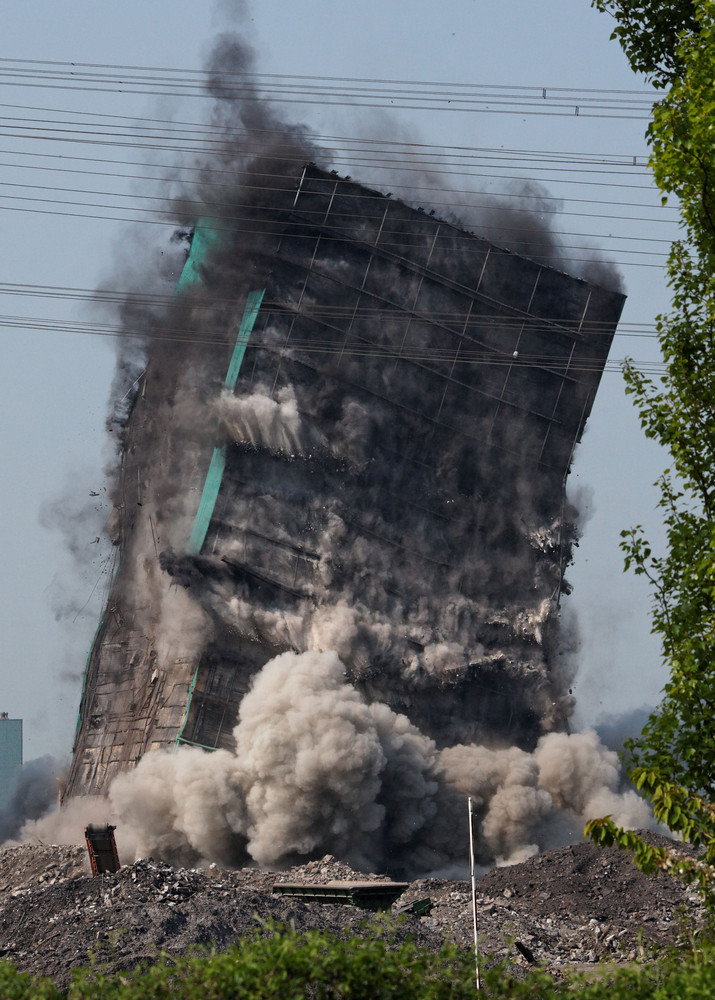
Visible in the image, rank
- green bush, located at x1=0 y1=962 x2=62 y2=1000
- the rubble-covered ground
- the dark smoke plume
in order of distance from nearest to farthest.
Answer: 1. green bush, located at x1=0 y1=962 x2=62 y2=1000
2. the rubble-covered ground
3. the dark smoke plume

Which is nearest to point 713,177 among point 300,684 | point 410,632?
point 300,684

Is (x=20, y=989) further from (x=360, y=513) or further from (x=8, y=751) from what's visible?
(x=8, y=751)

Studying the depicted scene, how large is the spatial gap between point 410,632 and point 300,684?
532cm

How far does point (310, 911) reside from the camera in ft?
75.4

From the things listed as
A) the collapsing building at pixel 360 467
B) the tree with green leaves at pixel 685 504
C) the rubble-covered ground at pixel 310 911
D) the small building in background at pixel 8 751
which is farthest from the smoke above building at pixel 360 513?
the small building in background at pixel 8 751

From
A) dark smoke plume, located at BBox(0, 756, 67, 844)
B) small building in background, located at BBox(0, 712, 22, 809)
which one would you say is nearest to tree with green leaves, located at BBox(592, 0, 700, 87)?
dark smoke plume, located at BBox(0, 756, 67, 844)

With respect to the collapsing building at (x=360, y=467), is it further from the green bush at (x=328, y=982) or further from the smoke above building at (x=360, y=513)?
the green bush at (x=328, y=982)

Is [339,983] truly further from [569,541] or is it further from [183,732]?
[569,541]

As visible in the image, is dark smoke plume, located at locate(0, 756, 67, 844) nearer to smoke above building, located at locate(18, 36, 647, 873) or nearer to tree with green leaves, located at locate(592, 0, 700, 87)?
smoke above building, located at locate(18, 36, 647, 873)

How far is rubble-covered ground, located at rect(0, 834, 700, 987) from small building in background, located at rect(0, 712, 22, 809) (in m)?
103

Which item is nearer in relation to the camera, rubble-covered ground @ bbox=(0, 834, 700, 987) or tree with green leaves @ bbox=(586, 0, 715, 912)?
tree with green leaves @ bbox=(586, 0, 715, 912)

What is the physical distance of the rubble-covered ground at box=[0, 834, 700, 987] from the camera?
2009 centimetres

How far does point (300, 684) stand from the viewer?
38.7 m

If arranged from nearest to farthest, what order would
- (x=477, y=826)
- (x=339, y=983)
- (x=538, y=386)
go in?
(x=339, y=983)
(x=477, y=826)
(x=538, y=386)
